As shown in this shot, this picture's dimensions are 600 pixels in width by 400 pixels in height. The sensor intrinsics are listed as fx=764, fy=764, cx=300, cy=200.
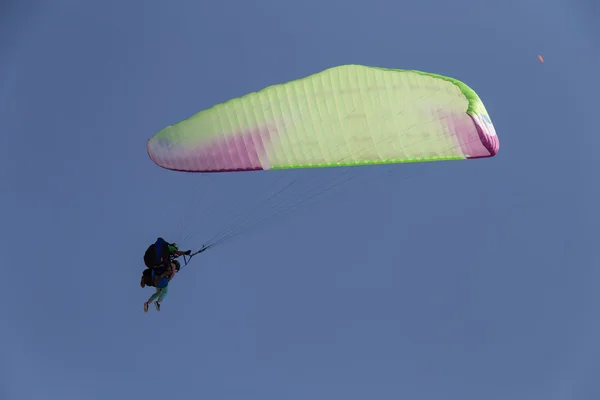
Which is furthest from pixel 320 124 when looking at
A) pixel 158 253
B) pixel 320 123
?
pixel 158 253

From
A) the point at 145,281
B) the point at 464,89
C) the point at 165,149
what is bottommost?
the point at 145,281

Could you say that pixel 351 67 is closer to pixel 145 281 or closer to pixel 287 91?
pixel 287 91

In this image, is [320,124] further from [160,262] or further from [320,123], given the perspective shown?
[160,262]

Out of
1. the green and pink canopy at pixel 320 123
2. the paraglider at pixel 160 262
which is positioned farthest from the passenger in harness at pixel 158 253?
the green and pink canopy at pixel 320 123

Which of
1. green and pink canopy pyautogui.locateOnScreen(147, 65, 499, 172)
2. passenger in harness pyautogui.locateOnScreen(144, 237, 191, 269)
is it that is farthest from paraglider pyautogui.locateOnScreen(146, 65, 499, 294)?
passenger in harness pyautogui.locateOnScreen(144, 237, 191, 269)

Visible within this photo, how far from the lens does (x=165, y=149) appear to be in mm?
13672

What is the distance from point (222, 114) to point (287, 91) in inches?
47.6

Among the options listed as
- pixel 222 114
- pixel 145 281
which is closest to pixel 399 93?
pixel 222 114

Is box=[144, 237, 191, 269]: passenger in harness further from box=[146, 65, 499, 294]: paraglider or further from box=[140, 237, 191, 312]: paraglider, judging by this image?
box=[146, 65, 499, 294]: paraglider

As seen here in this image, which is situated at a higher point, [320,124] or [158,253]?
[320,124]

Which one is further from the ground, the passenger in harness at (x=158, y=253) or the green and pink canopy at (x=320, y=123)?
the green and pink canopy at (x=320, y=123)

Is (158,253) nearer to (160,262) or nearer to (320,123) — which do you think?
(160,262)

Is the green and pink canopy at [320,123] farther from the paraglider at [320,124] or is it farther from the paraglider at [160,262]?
the paraglider at [160,262]

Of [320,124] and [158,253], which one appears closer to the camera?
[320,124]
